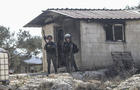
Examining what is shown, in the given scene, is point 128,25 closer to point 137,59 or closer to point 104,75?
point 137,59

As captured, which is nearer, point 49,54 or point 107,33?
point 49,54

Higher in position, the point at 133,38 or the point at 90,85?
the point at 133,38

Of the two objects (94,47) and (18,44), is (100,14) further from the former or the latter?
(18,44)

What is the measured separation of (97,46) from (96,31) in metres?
0.76

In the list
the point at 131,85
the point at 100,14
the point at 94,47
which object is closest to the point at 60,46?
the point at 94,47

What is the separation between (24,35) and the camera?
139ft

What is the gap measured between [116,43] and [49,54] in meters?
3.95

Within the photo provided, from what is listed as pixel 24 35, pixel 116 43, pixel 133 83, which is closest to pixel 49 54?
pixel 116 43

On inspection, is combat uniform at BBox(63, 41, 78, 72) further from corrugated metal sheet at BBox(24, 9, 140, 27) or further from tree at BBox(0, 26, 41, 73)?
tree at BBox(0, 26, 41, 73)

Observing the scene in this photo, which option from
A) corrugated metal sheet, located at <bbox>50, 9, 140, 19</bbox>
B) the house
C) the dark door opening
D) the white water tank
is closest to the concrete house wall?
the house

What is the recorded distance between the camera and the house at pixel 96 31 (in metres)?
20.3

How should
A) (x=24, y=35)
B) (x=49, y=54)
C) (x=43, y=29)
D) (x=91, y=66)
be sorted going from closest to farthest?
1. (x=49, y=54)
2. (x=91, y=66)
3. (x=43, y=29)
4. (x=24, y=35)

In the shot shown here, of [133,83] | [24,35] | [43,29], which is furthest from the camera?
[24,35]

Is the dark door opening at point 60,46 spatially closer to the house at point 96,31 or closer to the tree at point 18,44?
the house at point 96,31
